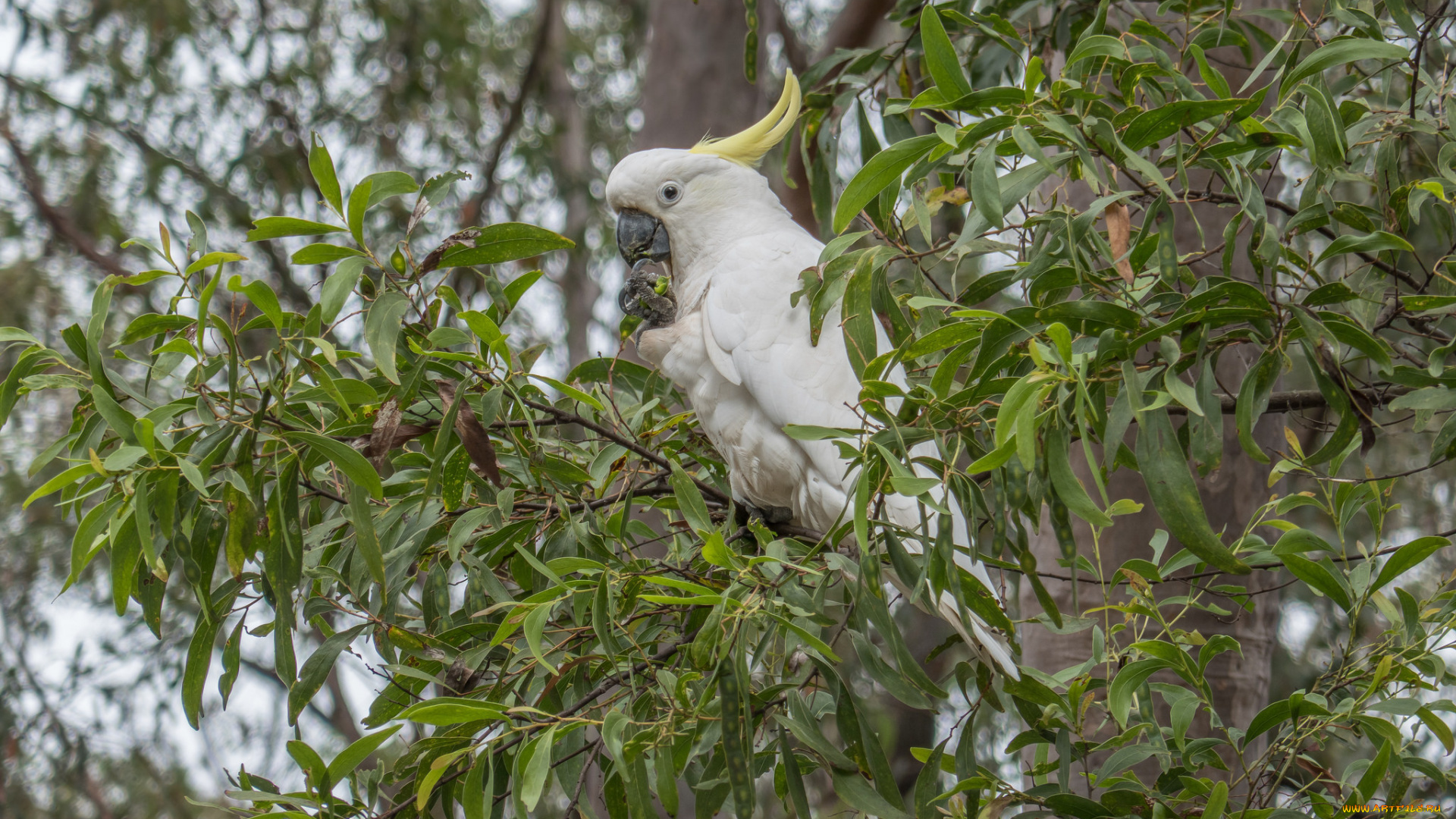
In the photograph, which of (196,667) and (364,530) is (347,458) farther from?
(196,667)

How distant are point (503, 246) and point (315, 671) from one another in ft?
1.61

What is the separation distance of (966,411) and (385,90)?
13.5 ft

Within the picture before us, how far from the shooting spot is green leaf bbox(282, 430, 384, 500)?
93 cm

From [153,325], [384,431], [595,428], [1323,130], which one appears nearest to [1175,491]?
[1323,130]

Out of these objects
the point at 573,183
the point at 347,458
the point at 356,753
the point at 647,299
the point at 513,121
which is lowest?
the point at 356,753

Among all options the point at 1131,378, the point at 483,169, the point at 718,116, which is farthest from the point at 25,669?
the point at 1131,378

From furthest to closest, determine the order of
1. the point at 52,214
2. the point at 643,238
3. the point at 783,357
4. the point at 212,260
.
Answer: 1. the point at 52,214
2. the point at 643,238
3. the point at 783,357
4. the point at 212,260

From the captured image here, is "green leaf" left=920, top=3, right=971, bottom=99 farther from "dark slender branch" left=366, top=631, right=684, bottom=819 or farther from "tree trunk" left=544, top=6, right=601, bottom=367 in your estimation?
"tree trunk" left=544, top=6, right=601, bottom=367

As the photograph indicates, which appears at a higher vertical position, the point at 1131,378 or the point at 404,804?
the point at 1131,378

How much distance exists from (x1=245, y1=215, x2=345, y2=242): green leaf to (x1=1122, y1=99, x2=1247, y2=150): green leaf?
26.3 inches

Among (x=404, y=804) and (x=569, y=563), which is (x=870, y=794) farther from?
(x=404, y=804)

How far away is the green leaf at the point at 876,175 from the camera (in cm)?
89

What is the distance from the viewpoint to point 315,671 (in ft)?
3.77

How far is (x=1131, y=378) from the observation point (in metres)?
0.78
